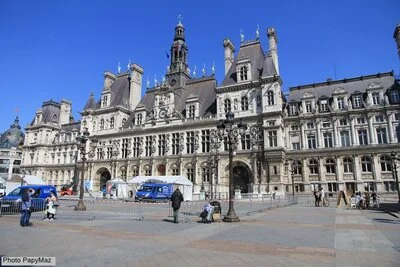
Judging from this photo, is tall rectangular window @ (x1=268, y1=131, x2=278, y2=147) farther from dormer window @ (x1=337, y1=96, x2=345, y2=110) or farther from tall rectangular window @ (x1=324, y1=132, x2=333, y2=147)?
dormer window @ (x1=337, y1=96, x2=345, y2=110)

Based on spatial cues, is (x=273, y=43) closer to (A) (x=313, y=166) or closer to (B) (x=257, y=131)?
(B) (x=257, y=131)

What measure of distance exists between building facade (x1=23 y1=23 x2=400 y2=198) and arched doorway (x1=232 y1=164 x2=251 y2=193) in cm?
15

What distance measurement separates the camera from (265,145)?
4128 centimetres

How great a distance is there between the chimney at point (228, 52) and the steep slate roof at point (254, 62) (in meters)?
2.43

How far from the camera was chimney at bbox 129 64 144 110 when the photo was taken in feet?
202

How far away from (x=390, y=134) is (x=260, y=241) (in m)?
38.3

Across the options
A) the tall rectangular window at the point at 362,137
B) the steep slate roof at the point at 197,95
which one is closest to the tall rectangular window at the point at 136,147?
the steep slate roof at the point at 197,95

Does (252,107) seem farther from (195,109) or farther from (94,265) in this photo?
(94,265)

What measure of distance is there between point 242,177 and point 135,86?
32.8 meters

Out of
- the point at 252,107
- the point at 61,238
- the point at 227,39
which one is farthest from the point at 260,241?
the point at 227,39

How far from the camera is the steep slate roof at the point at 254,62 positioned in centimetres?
4388

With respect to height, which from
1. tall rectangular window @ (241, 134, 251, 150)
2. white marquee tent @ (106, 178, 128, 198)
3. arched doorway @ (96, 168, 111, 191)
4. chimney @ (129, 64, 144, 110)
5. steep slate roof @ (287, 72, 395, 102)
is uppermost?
chimney @ (129, 64, 144, 110)

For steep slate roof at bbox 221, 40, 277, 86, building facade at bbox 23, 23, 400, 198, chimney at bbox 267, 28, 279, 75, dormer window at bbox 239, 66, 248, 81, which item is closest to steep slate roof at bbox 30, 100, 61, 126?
building facade at bbox 23, 23, 400, 198

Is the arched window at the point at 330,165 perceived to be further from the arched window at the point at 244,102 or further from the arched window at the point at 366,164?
the arched window at the point at 244,102
